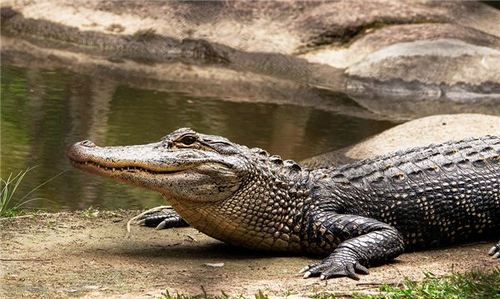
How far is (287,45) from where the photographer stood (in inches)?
637

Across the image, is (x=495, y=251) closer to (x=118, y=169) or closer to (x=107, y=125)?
(x=118, y=169)

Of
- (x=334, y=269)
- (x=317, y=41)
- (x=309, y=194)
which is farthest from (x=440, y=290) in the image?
(x=317, y=41)

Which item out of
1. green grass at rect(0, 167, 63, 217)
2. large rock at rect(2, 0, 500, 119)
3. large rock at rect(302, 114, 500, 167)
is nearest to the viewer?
green grass at rect(0, 167, 63, 217)

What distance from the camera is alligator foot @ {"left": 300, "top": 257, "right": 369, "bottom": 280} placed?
18.7 feet

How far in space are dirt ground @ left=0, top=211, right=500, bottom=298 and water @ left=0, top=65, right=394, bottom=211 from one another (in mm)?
1699

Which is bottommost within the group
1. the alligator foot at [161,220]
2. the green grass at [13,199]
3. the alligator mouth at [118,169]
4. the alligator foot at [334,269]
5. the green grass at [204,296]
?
the green grass at [13,199]

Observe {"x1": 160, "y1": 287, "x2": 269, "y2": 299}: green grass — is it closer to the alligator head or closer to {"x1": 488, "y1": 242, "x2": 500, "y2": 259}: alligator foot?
the alligator head

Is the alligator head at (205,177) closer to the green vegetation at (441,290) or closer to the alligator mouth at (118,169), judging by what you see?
the alligator mouth at (118,169)

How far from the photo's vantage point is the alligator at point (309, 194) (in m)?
6.26

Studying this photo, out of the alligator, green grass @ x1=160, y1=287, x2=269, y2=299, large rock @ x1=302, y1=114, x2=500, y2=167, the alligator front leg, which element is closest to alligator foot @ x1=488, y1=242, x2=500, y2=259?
the alligator

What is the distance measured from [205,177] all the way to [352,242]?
3.19 feet

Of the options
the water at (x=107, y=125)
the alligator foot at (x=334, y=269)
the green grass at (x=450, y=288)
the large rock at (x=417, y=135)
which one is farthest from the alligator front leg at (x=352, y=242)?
the large rock at (x=417, y=135)

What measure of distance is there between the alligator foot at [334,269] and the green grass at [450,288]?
1.38 feet

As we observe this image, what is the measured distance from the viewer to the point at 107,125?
1169 centimetres
